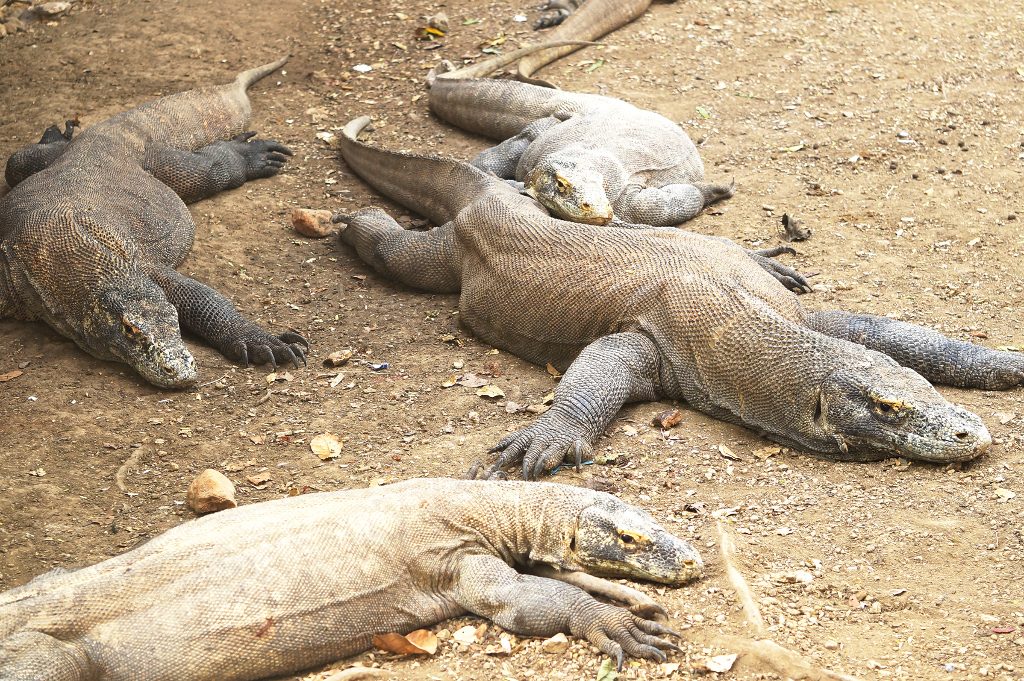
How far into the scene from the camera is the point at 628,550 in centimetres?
411

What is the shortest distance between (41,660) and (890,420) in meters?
3.48

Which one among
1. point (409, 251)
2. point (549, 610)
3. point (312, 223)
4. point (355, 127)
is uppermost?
point (549, 610)

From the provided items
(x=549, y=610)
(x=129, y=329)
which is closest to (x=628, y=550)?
(x=549, y=610)

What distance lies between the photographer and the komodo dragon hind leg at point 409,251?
7.20 meters

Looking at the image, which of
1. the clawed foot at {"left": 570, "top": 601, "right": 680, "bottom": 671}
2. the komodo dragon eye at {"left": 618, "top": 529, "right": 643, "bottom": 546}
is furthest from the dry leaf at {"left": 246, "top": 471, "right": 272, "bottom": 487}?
the clawed foot at {"left": 570, "top": 601, "right": 680, "bottom": 671}

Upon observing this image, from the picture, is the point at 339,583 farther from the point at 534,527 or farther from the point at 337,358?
the point at 337,358

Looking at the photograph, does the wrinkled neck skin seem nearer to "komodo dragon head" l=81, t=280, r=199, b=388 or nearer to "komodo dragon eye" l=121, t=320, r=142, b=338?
"komodo dragon head" l=81, t=280, r=199, b=388

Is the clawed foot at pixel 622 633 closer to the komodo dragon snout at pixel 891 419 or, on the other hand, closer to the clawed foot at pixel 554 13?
the komodo dragon snout at pixel 891 419

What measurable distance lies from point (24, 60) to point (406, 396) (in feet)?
20.8

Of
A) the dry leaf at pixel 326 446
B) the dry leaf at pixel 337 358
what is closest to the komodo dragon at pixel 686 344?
the dry leaf at pixel 337 358

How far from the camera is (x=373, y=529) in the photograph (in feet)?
13.4

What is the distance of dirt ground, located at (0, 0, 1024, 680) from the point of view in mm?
3992

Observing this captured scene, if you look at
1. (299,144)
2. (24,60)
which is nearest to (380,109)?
(299,144)

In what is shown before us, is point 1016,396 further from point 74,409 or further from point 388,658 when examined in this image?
point 74,409
